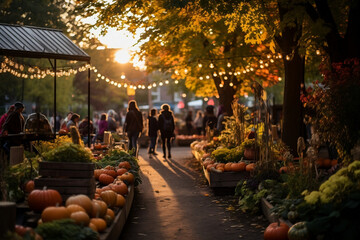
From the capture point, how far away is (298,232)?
276 inches

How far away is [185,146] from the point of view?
33.6 meters

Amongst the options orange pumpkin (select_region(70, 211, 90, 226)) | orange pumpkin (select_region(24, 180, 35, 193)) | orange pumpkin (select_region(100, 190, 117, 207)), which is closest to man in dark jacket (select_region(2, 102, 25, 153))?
orange pumpkin (select_region(24, 180, 35, 193))

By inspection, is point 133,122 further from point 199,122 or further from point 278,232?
point 199,122

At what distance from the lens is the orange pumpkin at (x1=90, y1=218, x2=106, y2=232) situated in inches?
279

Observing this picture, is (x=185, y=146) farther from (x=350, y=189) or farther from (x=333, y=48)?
(x=350, y=189)

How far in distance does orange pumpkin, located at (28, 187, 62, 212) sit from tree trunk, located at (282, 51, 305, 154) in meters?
8.64

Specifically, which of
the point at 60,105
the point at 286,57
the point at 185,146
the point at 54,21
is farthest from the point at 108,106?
the point at 286,57

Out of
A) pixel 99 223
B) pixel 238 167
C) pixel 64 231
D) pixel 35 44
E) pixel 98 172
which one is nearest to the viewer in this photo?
pixel 64 231

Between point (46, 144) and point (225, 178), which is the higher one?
point (46, 144)

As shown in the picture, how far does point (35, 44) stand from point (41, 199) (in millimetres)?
8611

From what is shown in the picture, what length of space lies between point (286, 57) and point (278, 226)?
7906 millimetres

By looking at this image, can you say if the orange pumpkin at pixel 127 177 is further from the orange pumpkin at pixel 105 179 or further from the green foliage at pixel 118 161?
the green foliage at pixel 118 161

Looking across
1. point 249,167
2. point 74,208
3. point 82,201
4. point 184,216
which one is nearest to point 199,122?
point 249,167

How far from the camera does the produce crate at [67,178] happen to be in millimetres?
7922
